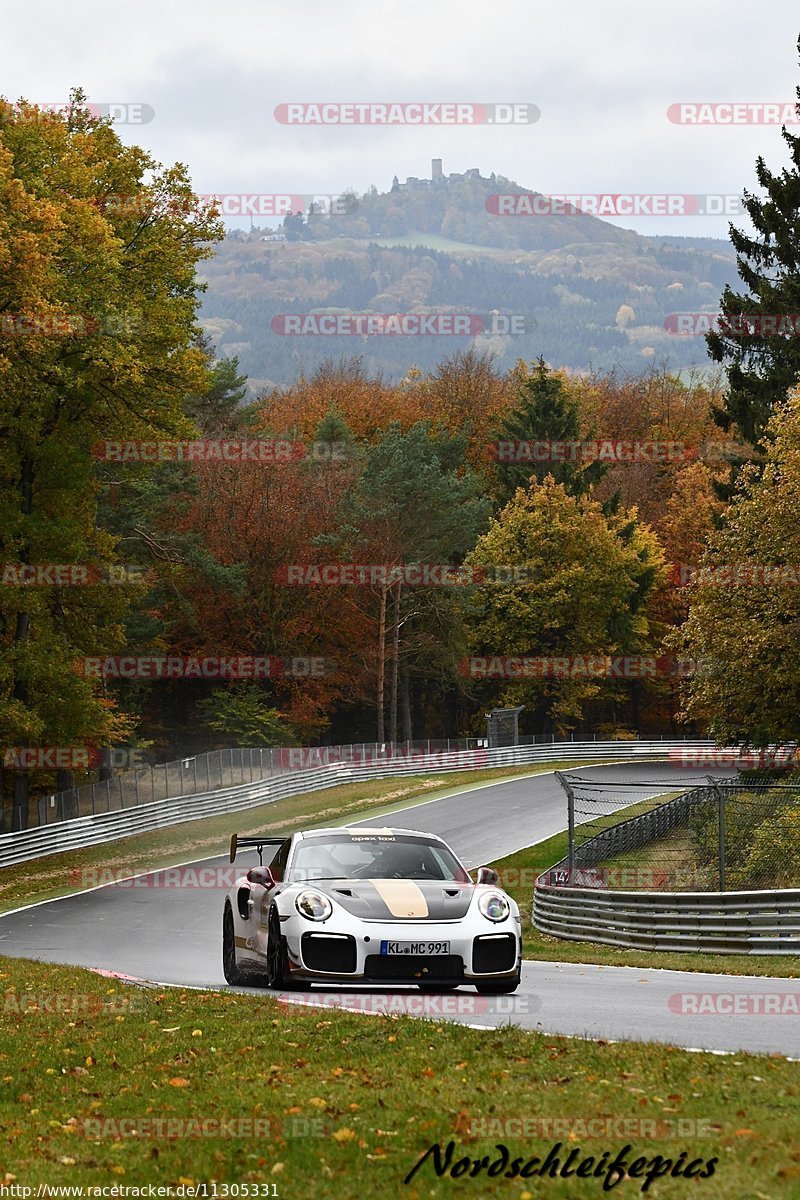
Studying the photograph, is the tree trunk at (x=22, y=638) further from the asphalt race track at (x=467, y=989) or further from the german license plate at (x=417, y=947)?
the german license plate at (x=417, y=947)

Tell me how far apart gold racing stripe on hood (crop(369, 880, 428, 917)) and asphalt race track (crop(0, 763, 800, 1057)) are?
2.42ft

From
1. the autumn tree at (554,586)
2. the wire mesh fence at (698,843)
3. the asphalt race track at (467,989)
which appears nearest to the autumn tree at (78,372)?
the asphalt race track at (467,989)

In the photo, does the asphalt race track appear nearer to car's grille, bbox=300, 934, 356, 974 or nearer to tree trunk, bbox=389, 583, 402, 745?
car's grille, bbox=300, 934, 356, 974

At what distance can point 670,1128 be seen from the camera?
6672 mm

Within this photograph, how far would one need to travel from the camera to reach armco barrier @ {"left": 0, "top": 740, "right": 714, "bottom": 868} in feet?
140

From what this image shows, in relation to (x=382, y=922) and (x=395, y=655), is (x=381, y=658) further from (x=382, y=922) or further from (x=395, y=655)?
(x=382, y=922)

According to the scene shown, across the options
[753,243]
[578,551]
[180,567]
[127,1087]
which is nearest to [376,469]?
[578,551]

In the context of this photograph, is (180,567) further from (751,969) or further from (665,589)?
(665,589)

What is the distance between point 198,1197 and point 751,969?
11802 mm

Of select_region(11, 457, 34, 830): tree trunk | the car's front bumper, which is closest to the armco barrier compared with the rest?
select_region(11, 457, 34, 830): tree trunk

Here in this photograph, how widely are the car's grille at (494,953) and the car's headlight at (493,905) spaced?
0.58ft

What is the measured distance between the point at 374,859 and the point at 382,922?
1407mm

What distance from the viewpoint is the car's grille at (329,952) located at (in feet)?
Answer: 41.1

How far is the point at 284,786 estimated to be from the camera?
5472cm
